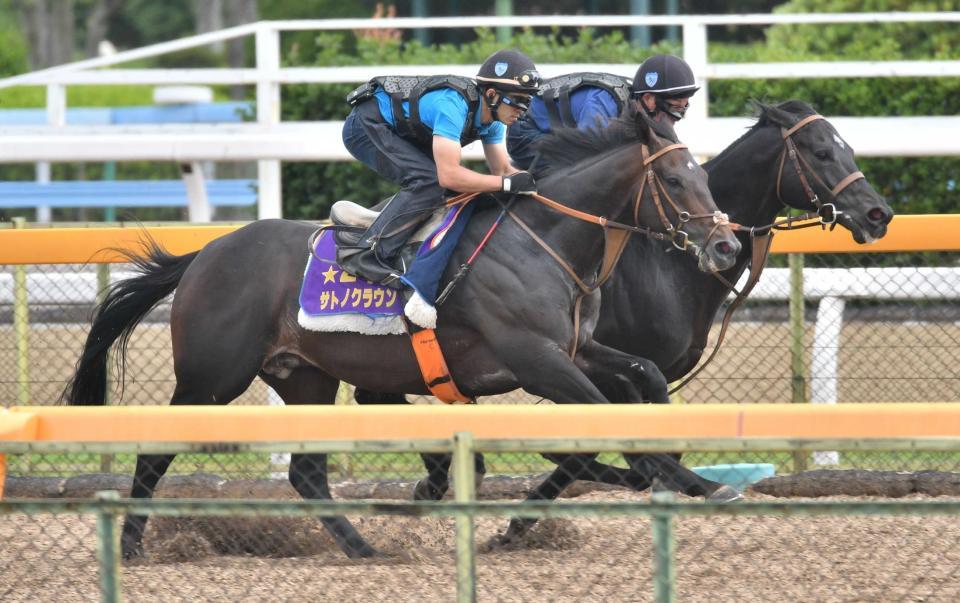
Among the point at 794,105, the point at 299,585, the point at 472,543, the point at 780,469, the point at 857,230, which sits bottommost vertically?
the point at 780,469

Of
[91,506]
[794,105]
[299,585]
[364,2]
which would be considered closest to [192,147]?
[794,105]

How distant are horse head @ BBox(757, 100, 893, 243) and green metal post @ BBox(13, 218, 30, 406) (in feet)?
12.1

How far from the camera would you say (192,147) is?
9.45 metres

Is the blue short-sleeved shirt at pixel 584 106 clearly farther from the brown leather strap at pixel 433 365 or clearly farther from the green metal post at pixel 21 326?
the green metal post at pixel 21 326

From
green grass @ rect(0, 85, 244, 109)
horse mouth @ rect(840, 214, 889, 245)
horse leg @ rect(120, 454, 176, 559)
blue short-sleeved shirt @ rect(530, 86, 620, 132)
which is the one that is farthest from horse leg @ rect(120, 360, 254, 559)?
green grass @ rect(0, 85, 244, 109)

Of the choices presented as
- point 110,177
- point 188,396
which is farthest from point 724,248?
point 110,177

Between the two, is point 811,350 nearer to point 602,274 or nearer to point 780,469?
point 780,469

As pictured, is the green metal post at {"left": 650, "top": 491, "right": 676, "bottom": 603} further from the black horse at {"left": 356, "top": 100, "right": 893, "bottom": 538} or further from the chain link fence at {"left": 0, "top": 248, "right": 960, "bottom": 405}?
the chain link fence at {"left": 0, "top": 248, "right": 960, "bottom": 405}

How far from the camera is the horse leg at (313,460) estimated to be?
18.3 feet

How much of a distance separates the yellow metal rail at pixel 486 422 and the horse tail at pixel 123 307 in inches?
100

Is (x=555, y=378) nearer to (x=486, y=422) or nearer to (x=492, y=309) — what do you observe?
(x=492, y=309)

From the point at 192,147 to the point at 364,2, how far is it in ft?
41.3

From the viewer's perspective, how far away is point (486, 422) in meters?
3.43

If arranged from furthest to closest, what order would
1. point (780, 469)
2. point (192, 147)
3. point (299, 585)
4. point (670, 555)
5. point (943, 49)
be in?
1. point (943, 49)
2. point (192, 147)
3. point (780, 469)
4. point (299, 585)
5. point (670, 555)
